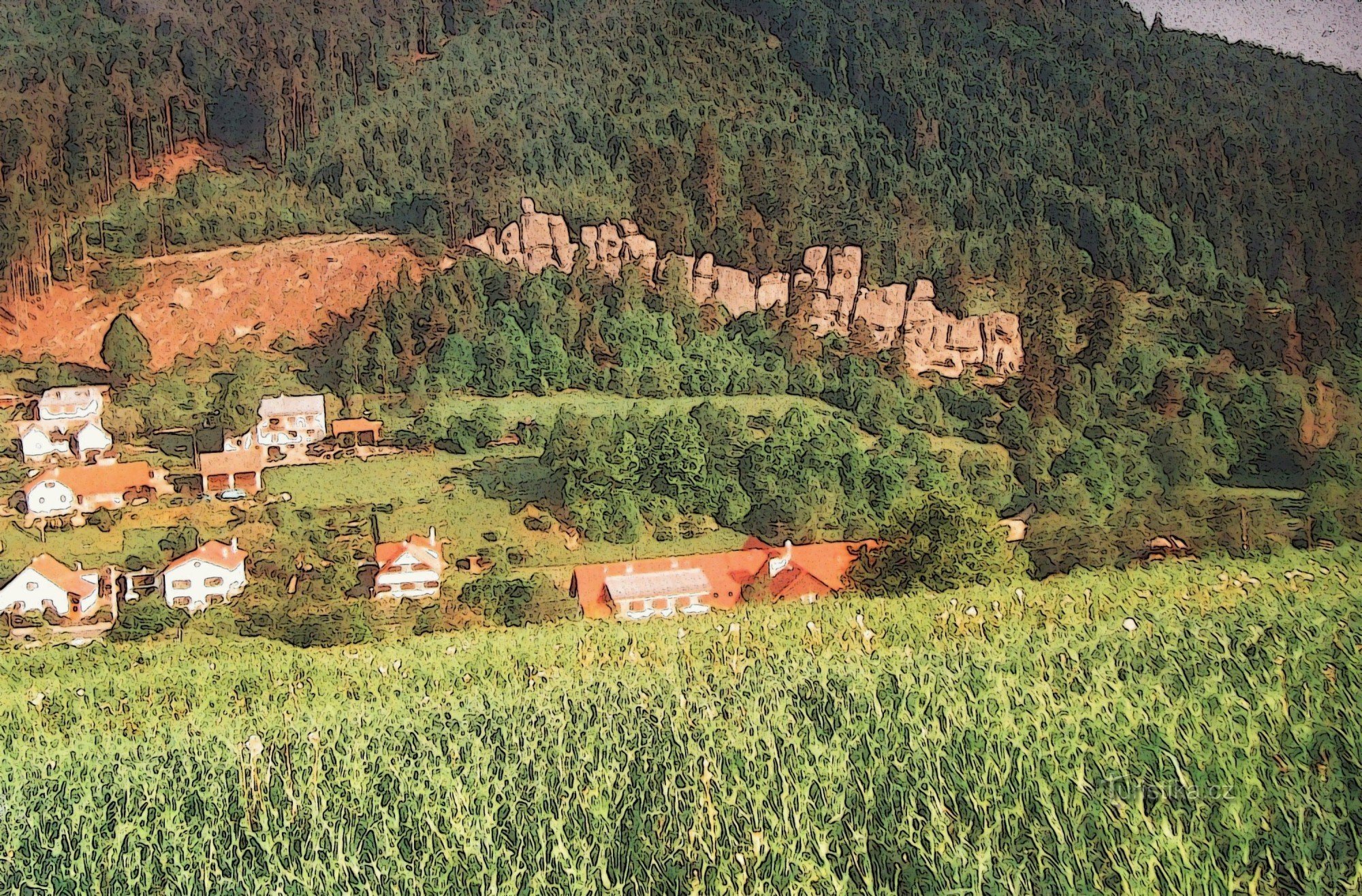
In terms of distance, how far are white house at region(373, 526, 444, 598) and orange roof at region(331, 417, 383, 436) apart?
852mm

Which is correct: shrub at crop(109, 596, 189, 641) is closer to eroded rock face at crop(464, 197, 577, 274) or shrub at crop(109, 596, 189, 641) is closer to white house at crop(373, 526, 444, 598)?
white house at crop(373, 526, 444, 598)

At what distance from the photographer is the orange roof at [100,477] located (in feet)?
24.2

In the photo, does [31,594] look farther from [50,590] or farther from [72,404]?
[72,404]

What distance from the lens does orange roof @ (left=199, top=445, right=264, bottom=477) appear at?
7.52 metres

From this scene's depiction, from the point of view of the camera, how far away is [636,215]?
891 centimetres

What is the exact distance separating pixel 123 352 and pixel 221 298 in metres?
0.74

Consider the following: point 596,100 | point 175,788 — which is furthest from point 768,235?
point 175,788

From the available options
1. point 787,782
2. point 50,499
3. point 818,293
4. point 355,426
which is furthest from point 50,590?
point 787,782

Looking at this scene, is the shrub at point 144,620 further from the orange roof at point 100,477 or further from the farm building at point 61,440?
the farm building at point 61,440

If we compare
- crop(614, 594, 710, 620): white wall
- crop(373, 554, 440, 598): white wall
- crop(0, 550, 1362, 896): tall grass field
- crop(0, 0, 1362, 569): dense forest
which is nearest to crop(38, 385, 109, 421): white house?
crop(0, 0, 1362, 569): dense forest

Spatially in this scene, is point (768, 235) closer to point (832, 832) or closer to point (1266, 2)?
point (1266, 2)

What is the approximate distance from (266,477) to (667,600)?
2.60 meters

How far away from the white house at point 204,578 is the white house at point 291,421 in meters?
0.82

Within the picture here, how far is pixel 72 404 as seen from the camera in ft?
25.3
